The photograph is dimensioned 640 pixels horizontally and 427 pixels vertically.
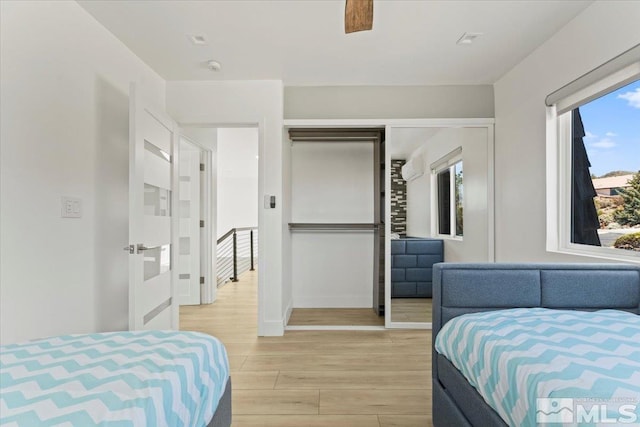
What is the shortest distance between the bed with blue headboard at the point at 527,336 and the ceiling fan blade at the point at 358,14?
3.71ft

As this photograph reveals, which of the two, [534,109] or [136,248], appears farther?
[534,109]

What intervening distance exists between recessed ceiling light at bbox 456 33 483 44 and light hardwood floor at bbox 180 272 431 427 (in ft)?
8.04

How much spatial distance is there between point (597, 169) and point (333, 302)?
2.94m

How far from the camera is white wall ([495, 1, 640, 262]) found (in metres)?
2.08

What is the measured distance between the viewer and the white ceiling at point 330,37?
226cm

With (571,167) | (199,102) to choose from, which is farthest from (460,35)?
(199,102)

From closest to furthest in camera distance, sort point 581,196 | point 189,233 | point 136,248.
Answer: point 136,248 < point 581,196 < point 189,233

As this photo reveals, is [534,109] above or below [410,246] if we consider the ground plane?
above

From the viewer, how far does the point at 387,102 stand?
11.8ft

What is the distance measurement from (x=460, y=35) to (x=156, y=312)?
123 inches

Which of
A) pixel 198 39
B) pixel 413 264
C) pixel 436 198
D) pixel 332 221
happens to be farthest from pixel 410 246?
pixel 198 39

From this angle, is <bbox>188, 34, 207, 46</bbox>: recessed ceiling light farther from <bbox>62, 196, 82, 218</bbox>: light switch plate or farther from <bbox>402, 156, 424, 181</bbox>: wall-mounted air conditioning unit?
<bbox>402, 156, 424, 181</bbox>: wall-mounted air conditioning unit

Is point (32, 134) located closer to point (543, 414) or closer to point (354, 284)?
point (543, 414)

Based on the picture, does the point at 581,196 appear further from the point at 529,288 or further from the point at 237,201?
the point at 237,201
